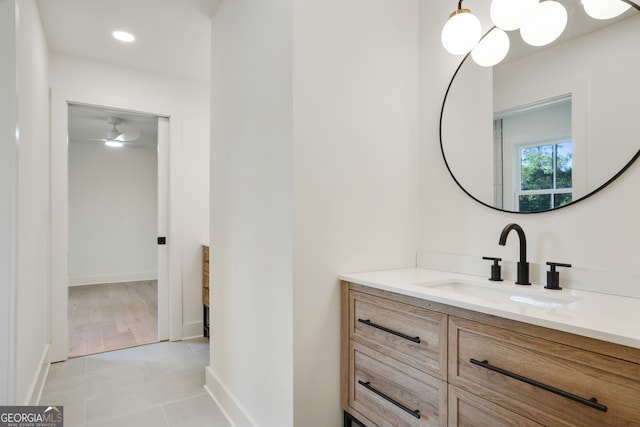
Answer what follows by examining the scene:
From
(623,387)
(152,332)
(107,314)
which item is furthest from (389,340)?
(107,314)

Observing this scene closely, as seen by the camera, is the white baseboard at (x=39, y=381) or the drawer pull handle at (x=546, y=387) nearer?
the drawer pull handle at (x=546, y=387)

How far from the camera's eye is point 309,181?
1.49 meters

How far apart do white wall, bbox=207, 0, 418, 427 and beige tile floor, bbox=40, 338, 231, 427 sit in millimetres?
352

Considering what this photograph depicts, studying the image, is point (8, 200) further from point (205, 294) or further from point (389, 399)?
point (205, 294)

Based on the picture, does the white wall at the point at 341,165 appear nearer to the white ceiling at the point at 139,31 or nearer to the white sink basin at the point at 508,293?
the white sink basin at the point at 508,293

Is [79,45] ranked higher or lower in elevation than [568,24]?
higher

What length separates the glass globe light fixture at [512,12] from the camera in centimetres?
132

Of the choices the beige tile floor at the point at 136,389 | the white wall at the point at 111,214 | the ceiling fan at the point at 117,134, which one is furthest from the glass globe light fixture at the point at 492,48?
the white wall at the point at 111,214

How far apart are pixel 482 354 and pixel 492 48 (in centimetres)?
125

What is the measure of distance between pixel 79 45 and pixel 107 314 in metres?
2.90

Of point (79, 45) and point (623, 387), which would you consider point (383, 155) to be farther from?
point (79, 45)

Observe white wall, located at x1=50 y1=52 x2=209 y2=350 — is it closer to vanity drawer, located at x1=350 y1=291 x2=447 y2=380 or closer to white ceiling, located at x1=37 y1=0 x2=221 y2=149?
white ceiling, located at x1=37 y1=0 x2=221 y2=149

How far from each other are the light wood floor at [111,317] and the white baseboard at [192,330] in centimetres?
29

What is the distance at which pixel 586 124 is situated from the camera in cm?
128
